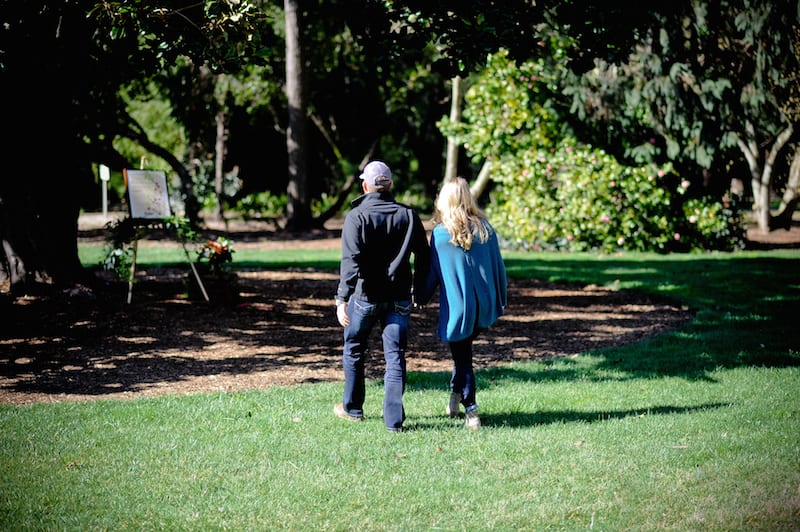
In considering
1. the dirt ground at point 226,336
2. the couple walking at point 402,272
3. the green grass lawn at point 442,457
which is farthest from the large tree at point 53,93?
the green grass lawn at point 442,457

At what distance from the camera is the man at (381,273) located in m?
5.45

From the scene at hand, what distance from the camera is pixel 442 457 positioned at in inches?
205

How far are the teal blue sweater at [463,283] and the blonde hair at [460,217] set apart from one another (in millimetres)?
54

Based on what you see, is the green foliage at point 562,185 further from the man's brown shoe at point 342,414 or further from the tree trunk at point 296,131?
the man's brown shoe at point 342,414

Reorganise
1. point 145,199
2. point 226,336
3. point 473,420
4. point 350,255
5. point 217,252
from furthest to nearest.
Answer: point 217,252
point 145,199
point 226,336
point 473,420
point 350,255

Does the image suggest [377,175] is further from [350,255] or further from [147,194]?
[147,194]

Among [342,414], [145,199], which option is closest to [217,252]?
[145,199]

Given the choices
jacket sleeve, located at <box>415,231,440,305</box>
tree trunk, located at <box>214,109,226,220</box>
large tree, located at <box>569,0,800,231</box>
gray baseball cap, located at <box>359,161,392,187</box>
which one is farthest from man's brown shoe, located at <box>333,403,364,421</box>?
tree trunk, located at <box>214,109,226,220</box>

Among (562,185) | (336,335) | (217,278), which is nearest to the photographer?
(336,335)

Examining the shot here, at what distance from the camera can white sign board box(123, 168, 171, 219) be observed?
1024 cm

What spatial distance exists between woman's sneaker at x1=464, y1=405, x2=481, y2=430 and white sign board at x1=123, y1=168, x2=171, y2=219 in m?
6.19

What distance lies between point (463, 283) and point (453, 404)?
1097 millimetres

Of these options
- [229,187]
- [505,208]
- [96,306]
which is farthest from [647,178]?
[229,187]

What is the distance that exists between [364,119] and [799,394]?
80.2ft
